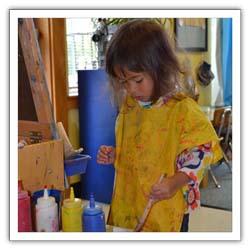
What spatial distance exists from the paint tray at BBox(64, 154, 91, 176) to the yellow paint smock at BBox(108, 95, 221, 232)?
7 cm

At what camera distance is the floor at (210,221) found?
0.77 m

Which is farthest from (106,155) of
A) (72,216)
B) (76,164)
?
(72,216)

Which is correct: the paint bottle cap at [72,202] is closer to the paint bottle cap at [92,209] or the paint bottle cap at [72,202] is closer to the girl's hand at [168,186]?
the paint bottle cap at [92,209]

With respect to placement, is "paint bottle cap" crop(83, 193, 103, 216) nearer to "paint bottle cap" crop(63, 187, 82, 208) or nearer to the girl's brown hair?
"paint bottle cap" crop(63, 187, 82, 208)

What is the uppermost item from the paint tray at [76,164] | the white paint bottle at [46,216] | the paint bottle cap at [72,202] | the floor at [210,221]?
the paint tray at [76,164]

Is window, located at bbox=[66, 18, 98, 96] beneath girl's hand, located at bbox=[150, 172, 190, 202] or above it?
above

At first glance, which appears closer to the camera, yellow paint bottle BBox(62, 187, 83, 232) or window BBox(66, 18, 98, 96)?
yellow paint bottle BBox(62, 187, 83, 232)

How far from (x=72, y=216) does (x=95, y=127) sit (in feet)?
1.00

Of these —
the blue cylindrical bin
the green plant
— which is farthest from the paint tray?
the green plant

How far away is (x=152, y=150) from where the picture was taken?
2.75ft

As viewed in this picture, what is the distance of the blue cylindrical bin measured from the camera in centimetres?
88

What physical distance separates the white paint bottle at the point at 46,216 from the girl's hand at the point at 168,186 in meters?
0.20

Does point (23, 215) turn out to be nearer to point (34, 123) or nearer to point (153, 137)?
point (34, 123)

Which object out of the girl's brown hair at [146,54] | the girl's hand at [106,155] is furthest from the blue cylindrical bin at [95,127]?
the girl's brown hair at [146,54]
